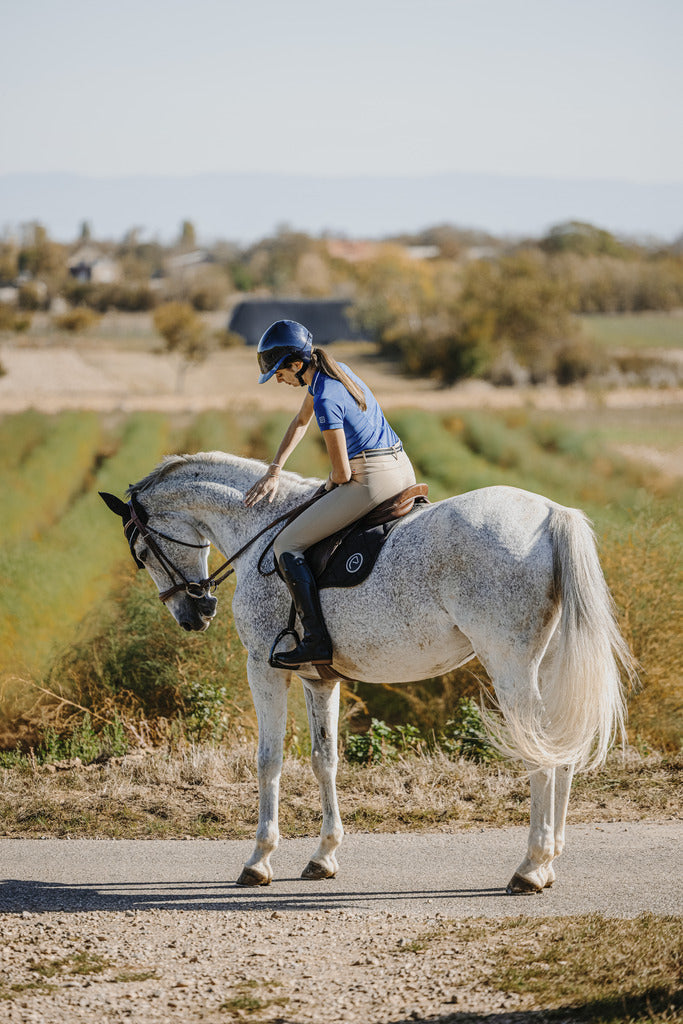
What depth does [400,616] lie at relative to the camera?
579 cm

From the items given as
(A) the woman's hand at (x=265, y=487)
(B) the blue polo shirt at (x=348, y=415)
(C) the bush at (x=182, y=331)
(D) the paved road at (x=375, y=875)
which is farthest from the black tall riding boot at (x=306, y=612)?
(C) the bush at (x=182, y=331)

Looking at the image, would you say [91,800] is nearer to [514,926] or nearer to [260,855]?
[260,855]

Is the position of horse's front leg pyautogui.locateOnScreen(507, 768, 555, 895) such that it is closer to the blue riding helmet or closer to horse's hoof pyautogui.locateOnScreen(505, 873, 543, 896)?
horse's hoof pyautogui.locateOnScreen(505, 873, 543, 896)

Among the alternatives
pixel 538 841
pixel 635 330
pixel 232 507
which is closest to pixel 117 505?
pixel 232 507

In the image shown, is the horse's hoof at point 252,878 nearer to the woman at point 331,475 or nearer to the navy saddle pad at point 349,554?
the woman at point 331,475

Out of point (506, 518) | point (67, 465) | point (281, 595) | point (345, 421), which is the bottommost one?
point (67, 465)

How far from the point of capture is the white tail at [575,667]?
213 inches

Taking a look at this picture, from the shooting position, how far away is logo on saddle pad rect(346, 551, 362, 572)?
19.3ft

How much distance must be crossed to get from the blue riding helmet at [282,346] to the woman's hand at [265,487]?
1.99 feet

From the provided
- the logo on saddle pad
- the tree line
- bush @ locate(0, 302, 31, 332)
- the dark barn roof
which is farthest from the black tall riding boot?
the dark barn roof

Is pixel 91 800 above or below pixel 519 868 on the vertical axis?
below

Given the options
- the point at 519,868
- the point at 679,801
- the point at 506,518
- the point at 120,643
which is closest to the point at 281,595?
the point at 506,518

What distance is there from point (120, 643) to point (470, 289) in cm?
7253

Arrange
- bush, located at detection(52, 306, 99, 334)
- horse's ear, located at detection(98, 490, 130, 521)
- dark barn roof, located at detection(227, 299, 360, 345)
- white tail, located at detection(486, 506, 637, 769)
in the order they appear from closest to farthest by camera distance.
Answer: white tail, located at detection(486, 506, 637, 769) < horse's ear, located at detection(98, 490, 130, 521) < bush, located at detection(52, 306, 99, 334) < dark barn roof, located at detection(227, 299, 360, 345)
